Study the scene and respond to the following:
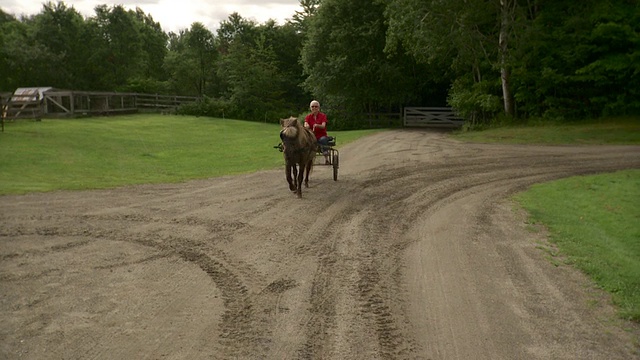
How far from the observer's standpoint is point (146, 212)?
10.7 meters

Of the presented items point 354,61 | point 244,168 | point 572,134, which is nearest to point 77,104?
point 354,61

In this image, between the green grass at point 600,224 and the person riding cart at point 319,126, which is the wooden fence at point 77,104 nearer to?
the person riding cart at point 319,126

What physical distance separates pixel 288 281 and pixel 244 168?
11.1m

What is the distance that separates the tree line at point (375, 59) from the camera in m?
29.4

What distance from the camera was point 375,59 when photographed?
41.5 metres

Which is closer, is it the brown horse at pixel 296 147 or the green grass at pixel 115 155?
the brown horse at pixel 296 147

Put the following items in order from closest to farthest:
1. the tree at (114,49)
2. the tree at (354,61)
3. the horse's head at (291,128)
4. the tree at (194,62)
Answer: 1. the horse's head at (291,128)
2. the tree at (354,61)
3. the tree at (114,49)
4. the tree at (194,62)

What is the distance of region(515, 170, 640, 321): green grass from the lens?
7090 mm

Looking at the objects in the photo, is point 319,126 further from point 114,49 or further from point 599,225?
point 114,49

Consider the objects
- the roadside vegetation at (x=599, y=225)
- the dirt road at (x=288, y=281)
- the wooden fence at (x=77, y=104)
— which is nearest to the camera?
the dirt road at (x=288, y=281)

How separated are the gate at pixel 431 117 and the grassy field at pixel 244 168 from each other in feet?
38.4

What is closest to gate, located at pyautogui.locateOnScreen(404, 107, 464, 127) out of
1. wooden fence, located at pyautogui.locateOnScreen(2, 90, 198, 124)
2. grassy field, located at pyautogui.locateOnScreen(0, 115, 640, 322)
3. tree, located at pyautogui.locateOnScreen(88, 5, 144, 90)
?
grassy field, located at pyautogui.locateOnScreen(0, 115, 640, 322)

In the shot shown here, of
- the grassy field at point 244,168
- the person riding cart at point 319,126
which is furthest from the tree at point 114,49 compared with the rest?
the person riding cart at point 319,126

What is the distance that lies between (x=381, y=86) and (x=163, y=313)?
38712 mm
